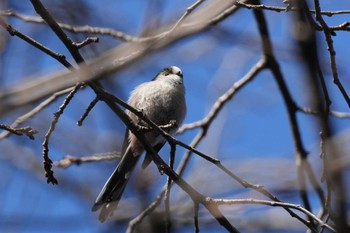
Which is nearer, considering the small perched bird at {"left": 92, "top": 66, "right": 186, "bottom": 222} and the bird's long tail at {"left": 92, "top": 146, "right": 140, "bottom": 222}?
the bird's long tail at {"left": 92, "top": 146, "right": 140, "bottom": 222}

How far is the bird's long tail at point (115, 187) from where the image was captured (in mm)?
3336

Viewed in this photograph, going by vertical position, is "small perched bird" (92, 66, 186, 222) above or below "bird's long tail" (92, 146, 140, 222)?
above

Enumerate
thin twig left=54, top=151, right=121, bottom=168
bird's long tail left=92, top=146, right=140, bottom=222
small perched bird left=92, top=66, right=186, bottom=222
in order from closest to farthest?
thin twig left=54, top=151, right=121, bottom=168
bird's long tail left=92, top=146, right=140, bottom=222
small perched bird left=92, top=66, right=186, bottom=222

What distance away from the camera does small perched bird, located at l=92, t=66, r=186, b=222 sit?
12.9ft

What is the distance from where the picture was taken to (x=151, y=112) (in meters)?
4.27

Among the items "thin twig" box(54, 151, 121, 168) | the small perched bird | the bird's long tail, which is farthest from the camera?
the small perched bird

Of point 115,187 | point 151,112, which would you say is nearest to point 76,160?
point 115,187

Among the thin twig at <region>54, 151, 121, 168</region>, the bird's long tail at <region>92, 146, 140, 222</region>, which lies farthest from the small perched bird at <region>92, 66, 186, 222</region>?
the thin twig at <region>54, 151, 121, 168</region>

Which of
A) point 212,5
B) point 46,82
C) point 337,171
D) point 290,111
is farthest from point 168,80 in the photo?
point 337,171

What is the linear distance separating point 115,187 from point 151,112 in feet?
2.38

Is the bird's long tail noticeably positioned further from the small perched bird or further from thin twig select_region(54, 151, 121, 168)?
thin twig select_region(54, 151, 121, 168)

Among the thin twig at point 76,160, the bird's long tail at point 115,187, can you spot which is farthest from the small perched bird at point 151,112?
the thin twig at point 76,160

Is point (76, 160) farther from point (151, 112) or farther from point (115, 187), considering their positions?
point (151, 112)

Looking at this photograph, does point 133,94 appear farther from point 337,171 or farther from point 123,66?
point 337,171
